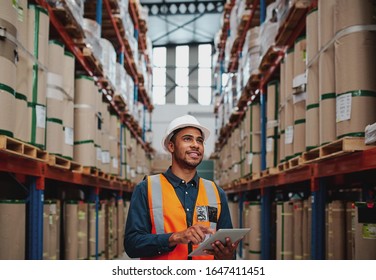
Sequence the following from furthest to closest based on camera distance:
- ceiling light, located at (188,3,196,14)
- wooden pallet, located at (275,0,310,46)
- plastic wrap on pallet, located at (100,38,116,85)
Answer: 1. ceiling light, located at (188,3,196,14)
2. plastic wrap on pallet, located at (100,38,116,85)
3. wooden pallet, located at (275,0,310,46)

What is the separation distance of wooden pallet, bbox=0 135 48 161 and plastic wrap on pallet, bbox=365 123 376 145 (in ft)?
7.75

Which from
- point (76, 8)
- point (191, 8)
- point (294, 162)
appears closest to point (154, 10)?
point (191, 8)

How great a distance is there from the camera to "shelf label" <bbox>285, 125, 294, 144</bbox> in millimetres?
4764

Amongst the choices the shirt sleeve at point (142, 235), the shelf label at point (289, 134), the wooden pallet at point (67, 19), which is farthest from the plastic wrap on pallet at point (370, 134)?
the wooden pallet at point (67, 19)

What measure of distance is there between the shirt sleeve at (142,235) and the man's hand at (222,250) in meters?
0.23

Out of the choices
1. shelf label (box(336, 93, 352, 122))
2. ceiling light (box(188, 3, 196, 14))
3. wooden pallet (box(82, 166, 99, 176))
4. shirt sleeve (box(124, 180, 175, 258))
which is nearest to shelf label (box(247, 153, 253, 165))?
wooden pallet (box(82, 166, 99, 176))

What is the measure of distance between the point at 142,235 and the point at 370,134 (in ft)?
4.82

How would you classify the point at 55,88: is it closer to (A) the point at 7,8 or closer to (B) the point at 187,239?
(A) the point at 7,8

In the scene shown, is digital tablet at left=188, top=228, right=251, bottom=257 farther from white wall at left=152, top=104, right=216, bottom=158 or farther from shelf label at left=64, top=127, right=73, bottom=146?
white wall at left=152, top=104, right=216, bottom=158

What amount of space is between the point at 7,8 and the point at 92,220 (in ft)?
12.2

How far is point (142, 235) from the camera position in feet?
8.49

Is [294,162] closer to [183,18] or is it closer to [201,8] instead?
[201,8]
